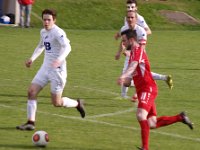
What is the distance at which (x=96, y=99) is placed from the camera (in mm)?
16969

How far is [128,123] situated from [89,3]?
28.4 metres

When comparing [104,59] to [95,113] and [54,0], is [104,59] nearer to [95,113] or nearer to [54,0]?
[95,113]

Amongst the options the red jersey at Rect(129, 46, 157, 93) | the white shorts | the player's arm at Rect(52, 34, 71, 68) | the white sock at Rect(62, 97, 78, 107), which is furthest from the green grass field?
the player's arm at Rect(52, 34, 71, 68)

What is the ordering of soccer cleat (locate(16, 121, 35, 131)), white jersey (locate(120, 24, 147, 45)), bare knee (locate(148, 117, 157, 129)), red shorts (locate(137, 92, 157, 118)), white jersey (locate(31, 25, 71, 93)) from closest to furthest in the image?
red shorts (locate(137, 92, 157, 118)) → bare knee (locate(148, 117, 157, 129)) → soccer cleat (locate(16, 121, 35, 131)) → white jersey (locate(31, 25, 71, 93)) → white jersey (locate(120, 24, 147, 45))

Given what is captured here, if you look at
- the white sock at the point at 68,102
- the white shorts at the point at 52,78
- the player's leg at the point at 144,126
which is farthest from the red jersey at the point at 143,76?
the white sock at the point at 68,102

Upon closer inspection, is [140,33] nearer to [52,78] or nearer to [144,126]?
[52,78]

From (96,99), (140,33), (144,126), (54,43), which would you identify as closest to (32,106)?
(54,43)

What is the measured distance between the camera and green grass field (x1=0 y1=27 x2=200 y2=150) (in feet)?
40.0

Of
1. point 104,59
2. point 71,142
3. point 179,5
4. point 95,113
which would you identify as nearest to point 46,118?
point 95,113

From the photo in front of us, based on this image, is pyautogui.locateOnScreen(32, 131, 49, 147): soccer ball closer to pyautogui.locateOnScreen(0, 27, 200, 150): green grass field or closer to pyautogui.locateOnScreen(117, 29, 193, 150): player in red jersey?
pyautogui.locateOnScreen(0, 27, 200, 150): green grass field

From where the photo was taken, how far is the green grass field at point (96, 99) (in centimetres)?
1220

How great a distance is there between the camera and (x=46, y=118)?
14.2 metres

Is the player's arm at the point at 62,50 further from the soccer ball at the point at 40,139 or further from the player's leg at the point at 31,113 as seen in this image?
the soccer ball at the point at 40,139

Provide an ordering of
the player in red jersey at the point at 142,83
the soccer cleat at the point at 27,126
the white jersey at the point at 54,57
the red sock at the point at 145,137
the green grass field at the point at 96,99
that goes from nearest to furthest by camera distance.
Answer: the red sock at the point at 145,137 < the player in red jersey at the point at 142,83 < the green grass field at the point at 96,99 < the soccer cleat at the point at 27,126 < the white jersey at the point at 54,57
